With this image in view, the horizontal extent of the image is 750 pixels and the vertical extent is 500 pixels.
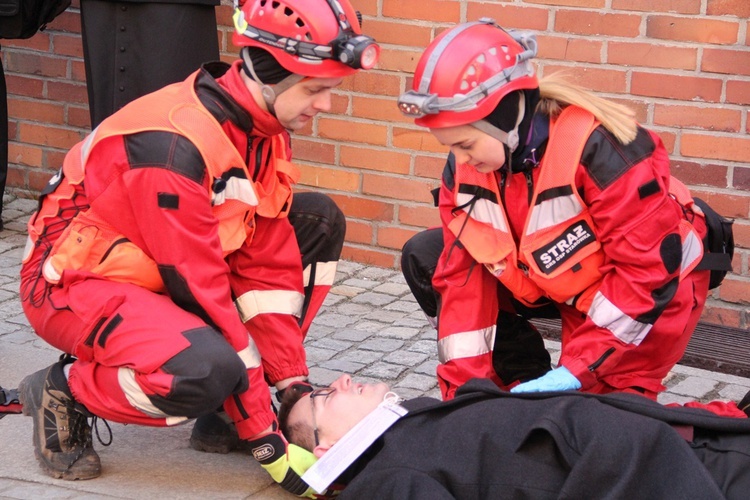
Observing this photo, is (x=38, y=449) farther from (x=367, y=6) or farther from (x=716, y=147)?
(x=716, y=147)

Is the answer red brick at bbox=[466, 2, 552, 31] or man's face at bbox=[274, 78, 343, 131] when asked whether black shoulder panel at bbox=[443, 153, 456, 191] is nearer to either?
man's face at bbox=[274, 78, 343, 131]

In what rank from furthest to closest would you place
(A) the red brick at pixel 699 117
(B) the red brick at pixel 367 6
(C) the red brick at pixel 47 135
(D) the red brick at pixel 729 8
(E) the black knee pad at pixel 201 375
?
(C) the red brick at pixel 47 135 < (B) the red brick at pixel 367 6 < (A) the red brick at pixel 699 117 < (D) the red brick at pixel 729 8 < (E) the black knee pad at pixel 201 375

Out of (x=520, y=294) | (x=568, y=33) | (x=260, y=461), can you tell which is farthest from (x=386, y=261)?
(x=260, y=461)

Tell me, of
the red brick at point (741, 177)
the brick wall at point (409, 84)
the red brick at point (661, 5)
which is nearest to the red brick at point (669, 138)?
the brick wall at point (409, 84)

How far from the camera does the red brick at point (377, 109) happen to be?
5.25 m

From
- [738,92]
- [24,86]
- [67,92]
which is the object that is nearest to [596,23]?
[738,92]

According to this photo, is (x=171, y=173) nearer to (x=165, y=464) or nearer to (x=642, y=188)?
(x=165, y=464)

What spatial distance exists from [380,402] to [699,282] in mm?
1145

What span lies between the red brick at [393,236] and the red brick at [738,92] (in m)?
1.59

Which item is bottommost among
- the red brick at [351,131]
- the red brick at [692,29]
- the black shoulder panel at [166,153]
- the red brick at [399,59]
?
the red brick at [351,131]

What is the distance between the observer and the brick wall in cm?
465

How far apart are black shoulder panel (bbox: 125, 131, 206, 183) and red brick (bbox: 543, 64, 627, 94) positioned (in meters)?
2.23

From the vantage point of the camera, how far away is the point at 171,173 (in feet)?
10.0

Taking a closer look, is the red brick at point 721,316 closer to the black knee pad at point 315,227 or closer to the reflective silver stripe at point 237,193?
the black knee pad at point 315,227
